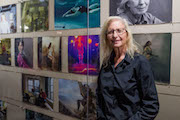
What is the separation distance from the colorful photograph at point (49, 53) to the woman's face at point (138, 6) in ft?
3.74

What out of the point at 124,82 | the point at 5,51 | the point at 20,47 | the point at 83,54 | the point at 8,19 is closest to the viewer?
the point at 124,82

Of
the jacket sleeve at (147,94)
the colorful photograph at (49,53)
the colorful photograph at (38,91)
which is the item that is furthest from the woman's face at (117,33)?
the colorful photograph at (38,91)

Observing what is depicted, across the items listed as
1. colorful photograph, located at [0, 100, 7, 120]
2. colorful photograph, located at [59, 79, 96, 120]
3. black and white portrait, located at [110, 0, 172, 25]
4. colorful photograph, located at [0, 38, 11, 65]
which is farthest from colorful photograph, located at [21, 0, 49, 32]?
colorful photograph, located at [0, 100, 7, 120]

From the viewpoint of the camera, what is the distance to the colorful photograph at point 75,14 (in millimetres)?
2088

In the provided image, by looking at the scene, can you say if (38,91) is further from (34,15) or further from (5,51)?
(34,15)

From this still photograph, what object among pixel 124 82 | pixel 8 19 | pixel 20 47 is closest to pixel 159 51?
pixel 124 82

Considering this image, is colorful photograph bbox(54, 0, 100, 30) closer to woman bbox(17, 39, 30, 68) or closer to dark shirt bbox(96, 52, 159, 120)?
dark shirt bbox(96, 52, 159, 120)

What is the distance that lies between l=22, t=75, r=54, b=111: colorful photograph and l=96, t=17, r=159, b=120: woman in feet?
4.08

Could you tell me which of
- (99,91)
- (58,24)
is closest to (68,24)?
(58,24)

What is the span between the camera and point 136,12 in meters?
1.79

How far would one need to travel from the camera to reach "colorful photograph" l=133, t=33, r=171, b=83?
1.66 m

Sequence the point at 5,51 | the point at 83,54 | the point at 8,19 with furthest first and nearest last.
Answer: the point at 5,51
the point at 8,19
the point at 83,54

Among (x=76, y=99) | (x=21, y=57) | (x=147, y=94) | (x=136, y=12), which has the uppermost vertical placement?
(x=136, y=12)

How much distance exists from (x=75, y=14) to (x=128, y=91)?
1343mm
